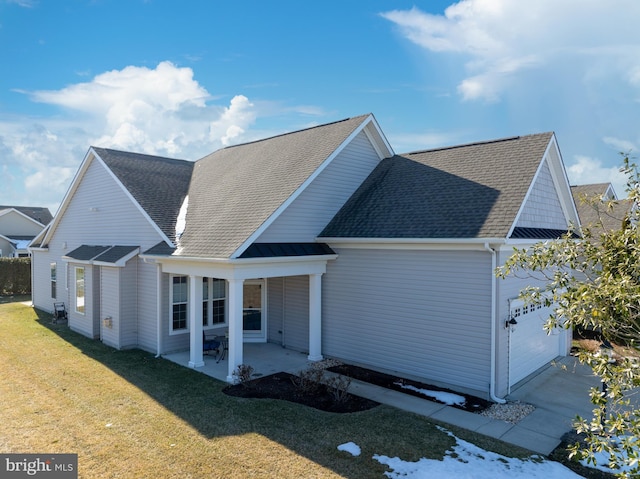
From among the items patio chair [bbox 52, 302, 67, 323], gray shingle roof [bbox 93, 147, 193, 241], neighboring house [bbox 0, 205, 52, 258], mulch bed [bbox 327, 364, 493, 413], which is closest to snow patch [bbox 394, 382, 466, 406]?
mulch bed [bbox 327, 364, 493, 413]

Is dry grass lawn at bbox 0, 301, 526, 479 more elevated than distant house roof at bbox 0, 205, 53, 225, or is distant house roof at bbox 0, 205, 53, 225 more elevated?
distant house roof at bbox 0, 205, 53, 225

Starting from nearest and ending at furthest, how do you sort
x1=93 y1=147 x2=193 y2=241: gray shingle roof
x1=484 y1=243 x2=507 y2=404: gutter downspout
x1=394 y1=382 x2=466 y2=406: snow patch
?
1. x1=394 y1=382 x2=466 y2=406: snow patch
2. x1=484 y1=243 x2=507 y2=404: gutter downspout
3. x1=93 y1=147 x2=193 y2=241: gray shingle roof

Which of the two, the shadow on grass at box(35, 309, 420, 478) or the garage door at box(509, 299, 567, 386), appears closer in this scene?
the shadow on grass at box(35, 309, 420, 478)

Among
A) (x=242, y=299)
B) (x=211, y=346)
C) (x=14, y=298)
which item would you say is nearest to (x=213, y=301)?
(x=211, y=346)

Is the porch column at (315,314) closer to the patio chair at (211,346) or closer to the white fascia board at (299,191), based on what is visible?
the white fascia board at (299,191)

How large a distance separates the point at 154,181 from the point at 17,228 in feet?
108

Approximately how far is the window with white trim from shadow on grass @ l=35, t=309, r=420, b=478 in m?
6.62

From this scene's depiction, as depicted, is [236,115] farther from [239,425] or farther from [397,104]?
[239,425]

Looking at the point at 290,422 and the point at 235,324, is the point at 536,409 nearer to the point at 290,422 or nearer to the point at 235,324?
the point at 290,422

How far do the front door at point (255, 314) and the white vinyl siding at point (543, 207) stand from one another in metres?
8.61

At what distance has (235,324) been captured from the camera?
10.6 meters

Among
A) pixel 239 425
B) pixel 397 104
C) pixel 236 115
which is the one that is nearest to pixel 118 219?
pixel 236 115

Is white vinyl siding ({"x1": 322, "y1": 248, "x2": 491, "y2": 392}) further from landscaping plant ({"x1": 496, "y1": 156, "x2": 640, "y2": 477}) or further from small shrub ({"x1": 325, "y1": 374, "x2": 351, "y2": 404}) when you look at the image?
landscaping plant ({"x1": 496, "y1": 156, "x2": 640, "y2": 477})

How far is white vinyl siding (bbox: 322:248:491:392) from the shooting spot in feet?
32.8
